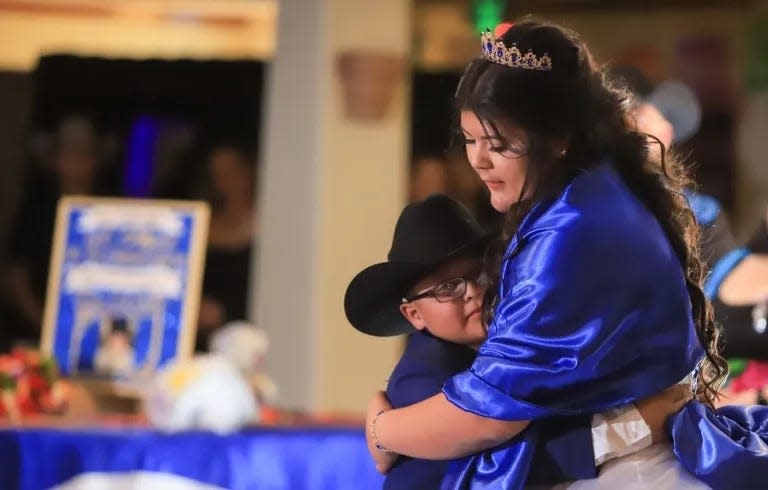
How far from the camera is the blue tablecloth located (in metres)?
1.93

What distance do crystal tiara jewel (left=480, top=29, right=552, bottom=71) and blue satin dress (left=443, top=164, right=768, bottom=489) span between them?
0.13 meters

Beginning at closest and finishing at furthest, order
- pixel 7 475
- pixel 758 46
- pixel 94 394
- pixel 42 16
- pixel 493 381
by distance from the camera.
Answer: pixel 493 381, pixel 7 475, pixel 94 394, pixel 758 46, pixel 42 16

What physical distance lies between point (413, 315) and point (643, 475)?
360 millimetres

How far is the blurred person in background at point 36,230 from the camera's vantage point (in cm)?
464

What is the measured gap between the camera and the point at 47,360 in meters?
2.54

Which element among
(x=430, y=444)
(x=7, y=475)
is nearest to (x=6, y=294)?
(x=7, y=475)

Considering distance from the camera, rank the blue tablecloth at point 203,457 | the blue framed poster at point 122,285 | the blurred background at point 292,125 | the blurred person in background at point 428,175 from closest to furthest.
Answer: the blue tablecloth at point 203,457
the blue framed poster at point 122,285
the blurred background at point 292,125
the blurred person in background at point 428,175

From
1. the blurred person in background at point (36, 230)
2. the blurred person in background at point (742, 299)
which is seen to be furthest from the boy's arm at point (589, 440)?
the blurred person in background at point (36, 230)

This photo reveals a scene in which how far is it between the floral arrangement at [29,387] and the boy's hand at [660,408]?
159 cm

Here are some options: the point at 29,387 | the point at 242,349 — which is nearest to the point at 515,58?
the point at 242,349

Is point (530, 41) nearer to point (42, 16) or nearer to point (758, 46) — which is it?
point (758, 46)

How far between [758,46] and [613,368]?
399 cm

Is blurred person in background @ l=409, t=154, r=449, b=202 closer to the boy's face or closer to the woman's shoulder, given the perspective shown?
the boy's face

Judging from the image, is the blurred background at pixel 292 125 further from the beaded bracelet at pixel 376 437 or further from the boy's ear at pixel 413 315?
the beaded bracelet at pixel 376 437
